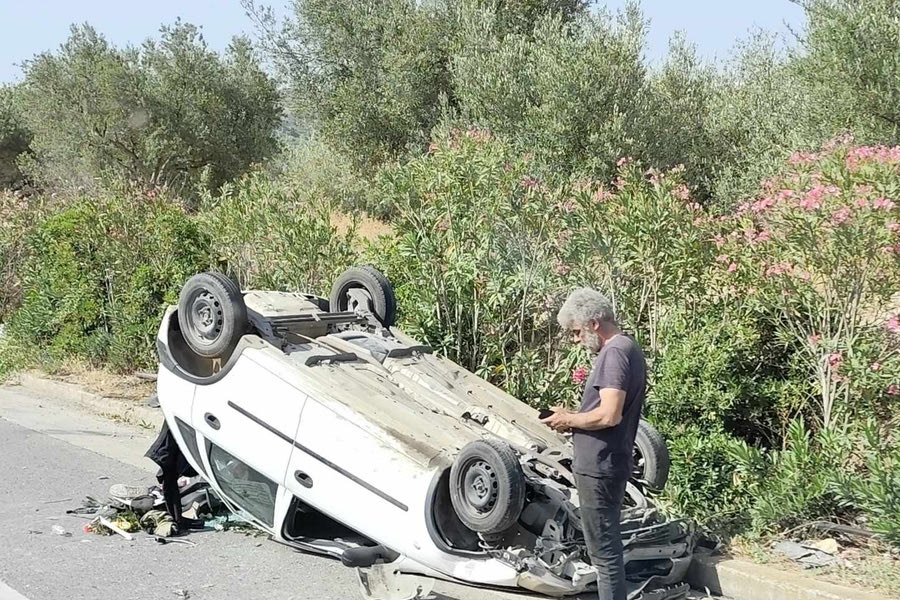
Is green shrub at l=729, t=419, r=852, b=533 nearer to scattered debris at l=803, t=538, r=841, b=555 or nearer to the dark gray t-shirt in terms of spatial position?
scattered debris at l=803, t=538, r=841, b=555

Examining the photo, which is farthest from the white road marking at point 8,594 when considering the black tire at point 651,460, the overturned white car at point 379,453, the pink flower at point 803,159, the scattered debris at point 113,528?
the pink flower at point 803,159

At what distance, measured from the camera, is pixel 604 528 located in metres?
4.66

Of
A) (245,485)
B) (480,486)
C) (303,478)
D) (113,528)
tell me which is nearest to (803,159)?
(480,486)

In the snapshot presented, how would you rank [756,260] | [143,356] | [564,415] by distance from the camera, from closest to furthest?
[564,415]
[756,260]
[143,356]

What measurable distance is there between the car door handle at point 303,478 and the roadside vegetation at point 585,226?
2.40 meters

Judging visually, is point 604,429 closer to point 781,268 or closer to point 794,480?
point 794,480

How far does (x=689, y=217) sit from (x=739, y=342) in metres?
1.03

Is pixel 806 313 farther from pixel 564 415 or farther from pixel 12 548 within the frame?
pixel 12 548

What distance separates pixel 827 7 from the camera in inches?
480

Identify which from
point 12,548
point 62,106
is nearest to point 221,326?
point 12,548

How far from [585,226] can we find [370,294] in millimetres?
1723

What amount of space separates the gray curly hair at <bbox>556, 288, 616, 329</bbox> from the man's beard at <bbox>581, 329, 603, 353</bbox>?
0.06 meters

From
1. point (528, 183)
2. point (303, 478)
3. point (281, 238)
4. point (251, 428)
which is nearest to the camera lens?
point (303, 478)

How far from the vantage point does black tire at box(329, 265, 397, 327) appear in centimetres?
725
